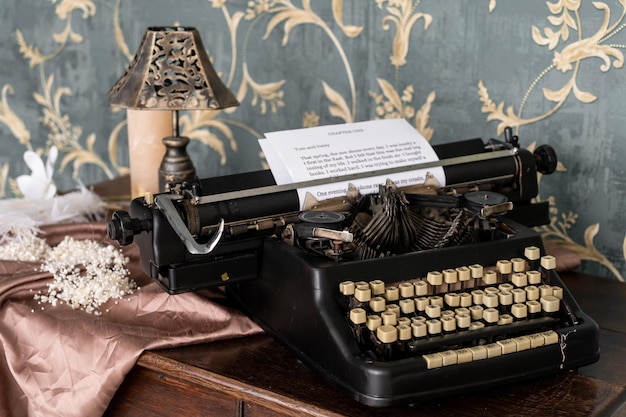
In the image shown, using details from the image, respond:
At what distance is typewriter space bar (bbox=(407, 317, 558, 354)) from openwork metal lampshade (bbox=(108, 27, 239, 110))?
0.77 metres

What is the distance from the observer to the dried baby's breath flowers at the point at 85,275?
161 centimetres

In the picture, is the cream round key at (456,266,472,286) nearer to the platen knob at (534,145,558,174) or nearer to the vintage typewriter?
the vintage typewriter

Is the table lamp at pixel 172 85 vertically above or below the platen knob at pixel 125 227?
above

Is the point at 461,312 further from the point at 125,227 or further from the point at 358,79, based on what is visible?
the point at 358,79

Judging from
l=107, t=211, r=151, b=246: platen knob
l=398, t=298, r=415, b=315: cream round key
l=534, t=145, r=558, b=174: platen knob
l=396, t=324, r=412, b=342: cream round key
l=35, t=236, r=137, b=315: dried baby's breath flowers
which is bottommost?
l=35, t=236, r=137, b=315: dried baby's breath flowers

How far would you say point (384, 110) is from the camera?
2219 mm

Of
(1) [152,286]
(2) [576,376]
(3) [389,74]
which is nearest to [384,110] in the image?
(3) [389,74]

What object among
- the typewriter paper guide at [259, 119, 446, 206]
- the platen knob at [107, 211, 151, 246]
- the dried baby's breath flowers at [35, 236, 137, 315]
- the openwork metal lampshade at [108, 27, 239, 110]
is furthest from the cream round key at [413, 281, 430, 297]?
the openwork metal lampshade at [108, 27, 239, 110]

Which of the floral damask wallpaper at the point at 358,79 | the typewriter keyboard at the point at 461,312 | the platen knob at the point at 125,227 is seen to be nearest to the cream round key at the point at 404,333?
the typewriter keyboard at the point at 461,312

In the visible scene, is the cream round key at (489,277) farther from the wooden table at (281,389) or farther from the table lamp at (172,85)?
the table lamp at (172,85)

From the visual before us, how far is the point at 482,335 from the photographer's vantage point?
4.38 feet

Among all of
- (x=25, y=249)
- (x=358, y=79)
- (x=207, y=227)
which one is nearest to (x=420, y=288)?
(x=207, y=227)

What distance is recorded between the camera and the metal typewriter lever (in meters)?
1.39

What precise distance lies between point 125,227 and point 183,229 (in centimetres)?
10
